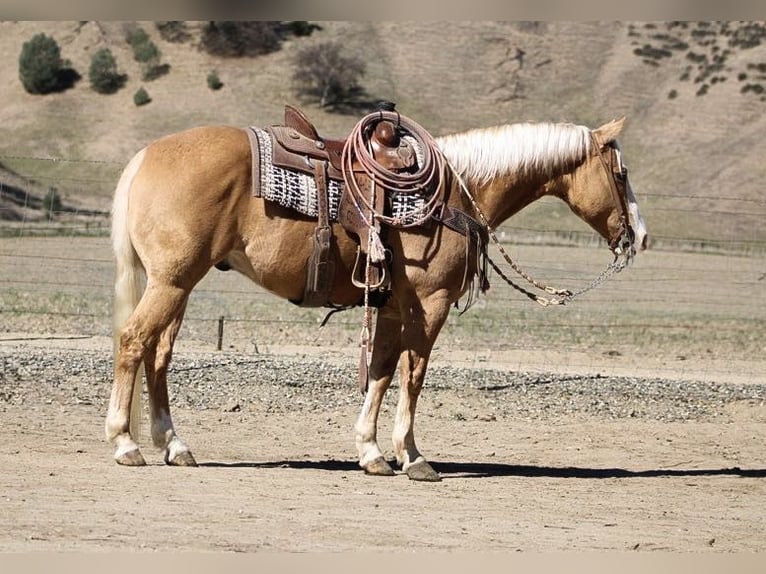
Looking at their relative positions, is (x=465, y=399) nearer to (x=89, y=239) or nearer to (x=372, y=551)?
(x=372, y=551)

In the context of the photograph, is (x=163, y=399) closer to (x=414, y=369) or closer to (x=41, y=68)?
(x=414, y=369)

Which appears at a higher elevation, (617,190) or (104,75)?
(617,190)

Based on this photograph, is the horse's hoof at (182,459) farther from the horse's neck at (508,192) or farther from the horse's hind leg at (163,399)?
the horse's neck at (508,192)

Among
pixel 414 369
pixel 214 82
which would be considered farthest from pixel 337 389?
pixel 214 82

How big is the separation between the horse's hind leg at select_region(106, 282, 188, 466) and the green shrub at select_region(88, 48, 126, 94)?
55.2m

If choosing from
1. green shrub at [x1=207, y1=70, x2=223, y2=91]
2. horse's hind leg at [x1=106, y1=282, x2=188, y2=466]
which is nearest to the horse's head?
horse's hind leg at [x1=106, y1=282, x2=188, y2=466]

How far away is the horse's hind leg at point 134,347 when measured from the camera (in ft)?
23.6

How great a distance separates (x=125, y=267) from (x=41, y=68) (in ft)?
179

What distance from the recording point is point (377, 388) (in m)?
7.86

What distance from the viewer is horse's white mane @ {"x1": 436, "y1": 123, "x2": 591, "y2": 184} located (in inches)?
312

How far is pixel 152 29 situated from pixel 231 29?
175 inches

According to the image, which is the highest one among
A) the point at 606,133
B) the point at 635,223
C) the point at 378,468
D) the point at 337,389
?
the point at 606,133

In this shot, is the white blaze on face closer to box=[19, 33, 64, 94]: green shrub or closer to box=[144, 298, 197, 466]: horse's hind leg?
box=[144, 298, 197, 466]: horse's hind leg

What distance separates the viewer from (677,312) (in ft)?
67.6
